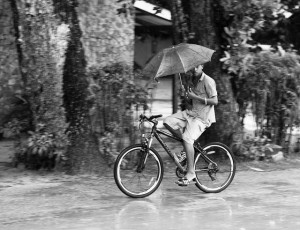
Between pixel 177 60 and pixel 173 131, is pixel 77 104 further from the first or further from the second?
pixel 177 60

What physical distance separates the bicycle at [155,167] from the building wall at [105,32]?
1.80 metres

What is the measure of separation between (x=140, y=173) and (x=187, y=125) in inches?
33.5

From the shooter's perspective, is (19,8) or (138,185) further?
(19,8)

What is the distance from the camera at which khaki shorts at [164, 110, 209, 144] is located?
6770 mm

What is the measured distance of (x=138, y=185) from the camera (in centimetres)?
688

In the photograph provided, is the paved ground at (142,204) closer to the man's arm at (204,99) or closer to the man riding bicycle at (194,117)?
the man riding bicycle at (194,117)

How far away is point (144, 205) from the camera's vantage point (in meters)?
6.44

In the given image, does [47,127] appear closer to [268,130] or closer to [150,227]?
[150,227]

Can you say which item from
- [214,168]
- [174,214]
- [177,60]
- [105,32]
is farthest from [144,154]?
[105,32]

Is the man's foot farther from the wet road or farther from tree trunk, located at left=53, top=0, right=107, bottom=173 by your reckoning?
tree trunk, located at left=53, top=0, right=107, bottom=173

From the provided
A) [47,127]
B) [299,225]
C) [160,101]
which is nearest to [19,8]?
[47,127]

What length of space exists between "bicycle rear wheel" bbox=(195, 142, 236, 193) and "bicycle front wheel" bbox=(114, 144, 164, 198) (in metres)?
0.55

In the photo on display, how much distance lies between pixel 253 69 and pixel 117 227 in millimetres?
4062

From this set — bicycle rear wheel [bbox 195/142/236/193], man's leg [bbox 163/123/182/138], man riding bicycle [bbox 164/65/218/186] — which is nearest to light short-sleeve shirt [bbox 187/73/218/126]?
man riding bicycle [bbox 164/65/218/186]
